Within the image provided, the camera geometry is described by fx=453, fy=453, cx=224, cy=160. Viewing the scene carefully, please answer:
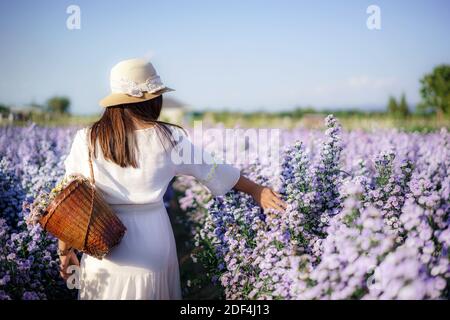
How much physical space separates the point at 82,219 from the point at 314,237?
52.4 inches

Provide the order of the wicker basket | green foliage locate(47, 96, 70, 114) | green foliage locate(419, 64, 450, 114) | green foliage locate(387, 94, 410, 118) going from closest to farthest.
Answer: the wicker basket
green foliage locate(419, 64, 450, 114)
green foliage locate(47, 96, 70, 114)
green foliage locate(387, 94, 410, 118)

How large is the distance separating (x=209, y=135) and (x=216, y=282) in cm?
455

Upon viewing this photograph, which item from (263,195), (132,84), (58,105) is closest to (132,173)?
(132,84)

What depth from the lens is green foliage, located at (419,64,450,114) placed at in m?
6.18

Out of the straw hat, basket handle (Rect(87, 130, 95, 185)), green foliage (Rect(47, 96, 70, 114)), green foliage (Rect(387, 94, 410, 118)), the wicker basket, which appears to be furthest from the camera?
green foliage (Rect(387, 94, 410, 118))

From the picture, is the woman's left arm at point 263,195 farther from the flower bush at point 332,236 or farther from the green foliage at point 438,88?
the green foliage at point 438,88

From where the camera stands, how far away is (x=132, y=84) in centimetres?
231

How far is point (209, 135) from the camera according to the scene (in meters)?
7.38

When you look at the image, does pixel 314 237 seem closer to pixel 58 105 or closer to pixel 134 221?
pixel 134 221

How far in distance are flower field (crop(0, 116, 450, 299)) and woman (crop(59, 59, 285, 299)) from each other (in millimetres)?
518

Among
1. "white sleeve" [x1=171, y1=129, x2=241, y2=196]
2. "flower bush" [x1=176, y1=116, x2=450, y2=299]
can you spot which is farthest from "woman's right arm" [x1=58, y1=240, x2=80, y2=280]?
"flower bush" [x1=176, y1=116, x2=450, y2=299]

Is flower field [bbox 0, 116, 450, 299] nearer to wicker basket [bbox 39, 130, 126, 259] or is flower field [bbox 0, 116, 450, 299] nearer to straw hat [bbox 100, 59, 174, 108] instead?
wicker basket [bbox 39, 130, 126, 259]

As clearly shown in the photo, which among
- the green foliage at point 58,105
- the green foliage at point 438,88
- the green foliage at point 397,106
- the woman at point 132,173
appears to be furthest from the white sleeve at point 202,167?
the green foliage at point 397,106
